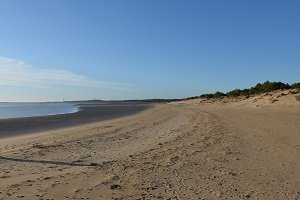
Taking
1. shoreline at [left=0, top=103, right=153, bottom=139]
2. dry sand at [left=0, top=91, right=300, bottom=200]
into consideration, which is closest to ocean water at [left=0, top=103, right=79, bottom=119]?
shoreline at [left=0, top=103, right=153, bottom=139]

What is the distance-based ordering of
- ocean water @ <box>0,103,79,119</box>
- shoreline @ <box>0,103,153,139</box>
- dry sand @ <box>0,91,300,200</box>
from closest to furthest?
dry sand @ <box>0,91,300,200</box> < shoreline @ <box>0,103,153,139</box> < ocean water @ <box>0,103,79,119</box>

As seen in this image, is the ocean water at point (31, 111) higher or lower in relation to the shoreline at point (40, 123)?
higher

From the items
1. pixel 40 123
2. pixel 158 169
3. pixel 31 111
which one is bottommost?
pixel 158 169

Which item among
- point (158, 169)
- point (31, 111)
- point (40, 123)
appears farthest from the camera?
point (31, 111)

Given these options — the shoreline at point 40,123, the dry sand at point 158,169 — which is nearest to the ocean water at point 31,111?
the shoreline at point 40,123

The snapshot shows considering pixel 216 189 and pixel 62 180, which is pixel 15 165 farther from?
pixel 216 189

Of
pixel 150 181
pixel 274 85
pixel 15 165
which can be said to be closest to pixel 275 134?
pixel 150 181

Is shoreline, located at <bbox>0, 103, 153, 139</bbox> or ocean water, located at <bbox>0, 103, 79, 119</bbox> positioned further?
ocean water, located at <bbox>0, 103, 79, 119</bbox>

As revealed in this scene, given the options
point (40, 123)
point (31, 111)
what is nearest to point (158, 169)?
point (40, 123)

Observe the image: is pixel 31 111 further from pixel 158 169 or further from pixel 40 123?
pixel 158 169

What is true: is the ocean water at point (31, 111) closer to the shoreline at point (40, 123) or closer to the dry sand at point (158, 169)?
the shoreline at point (40, 123)

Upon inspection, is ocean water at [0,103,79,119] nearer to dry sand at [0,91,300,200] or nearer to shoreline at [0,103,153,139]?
shoreline at [0,103,153,139]

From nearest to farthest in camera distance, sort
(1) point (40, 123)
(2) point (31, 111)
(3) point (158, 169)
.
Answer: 1. (3) point (158, 169)
2. (1) point (40, 123)
3. (2) point (31, 111)

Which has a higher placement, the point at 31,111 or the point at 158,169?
the point at 31,111
